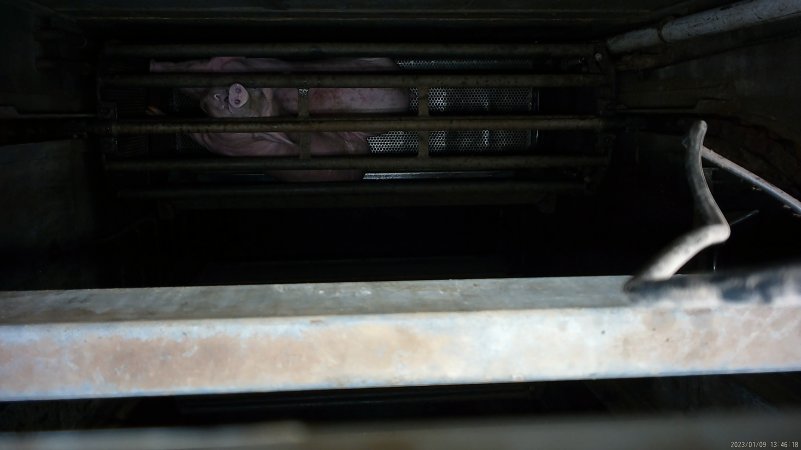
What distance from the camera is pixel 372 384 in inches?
27.5

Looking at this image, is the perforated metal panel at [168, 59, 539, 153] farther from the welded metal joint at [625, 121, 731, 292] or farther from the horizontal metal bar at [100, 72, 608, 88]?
the welded metal joint at [625, 121, 731, 292]

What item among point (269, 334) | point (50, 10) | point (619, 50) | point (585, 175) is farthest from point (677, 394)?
point (50, 10)

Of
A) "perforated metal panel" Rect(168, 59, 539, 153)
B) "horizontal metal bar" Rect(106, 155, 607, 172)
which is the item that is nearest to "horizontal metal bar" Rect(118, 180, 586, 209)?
"horizontal metal bar" Rect(106, 155, 607, 172)

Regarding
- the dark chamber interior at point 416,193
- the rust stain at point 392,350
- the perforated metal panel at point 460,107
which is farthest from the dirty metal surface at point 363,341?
the perforated metal panel at point 460,107

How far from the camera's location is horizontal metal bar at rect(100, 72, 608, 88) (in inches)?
78.5

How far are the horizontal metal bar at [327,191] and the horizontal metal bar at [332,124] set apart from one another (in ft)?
1.01

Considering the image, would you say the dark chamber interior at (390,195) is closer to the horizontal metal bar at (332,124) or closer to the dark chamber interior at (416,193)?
the dark chamber interior at (416,193)

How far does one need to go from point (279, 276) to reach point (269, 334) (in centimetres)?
222

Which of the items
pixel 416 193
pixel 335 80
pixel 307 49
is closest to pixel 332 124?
pixel 335 80

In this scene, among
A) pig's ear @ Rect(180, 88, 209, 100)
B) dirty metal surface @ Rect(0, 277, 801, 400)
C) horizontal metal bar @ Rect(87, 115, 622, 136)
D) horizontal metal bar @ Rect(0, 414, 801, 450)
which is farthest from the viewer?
pig's ear @ Rect(180, 88, 209, 100)

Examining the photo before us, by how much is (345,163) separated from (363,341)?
1.56 metres

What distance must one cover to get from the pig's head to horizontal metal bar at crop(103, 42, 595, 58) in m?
0.15

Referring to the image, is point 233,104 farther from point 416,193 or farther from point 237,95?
point 416,193

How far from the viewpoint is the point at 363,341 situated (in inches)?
26.6
